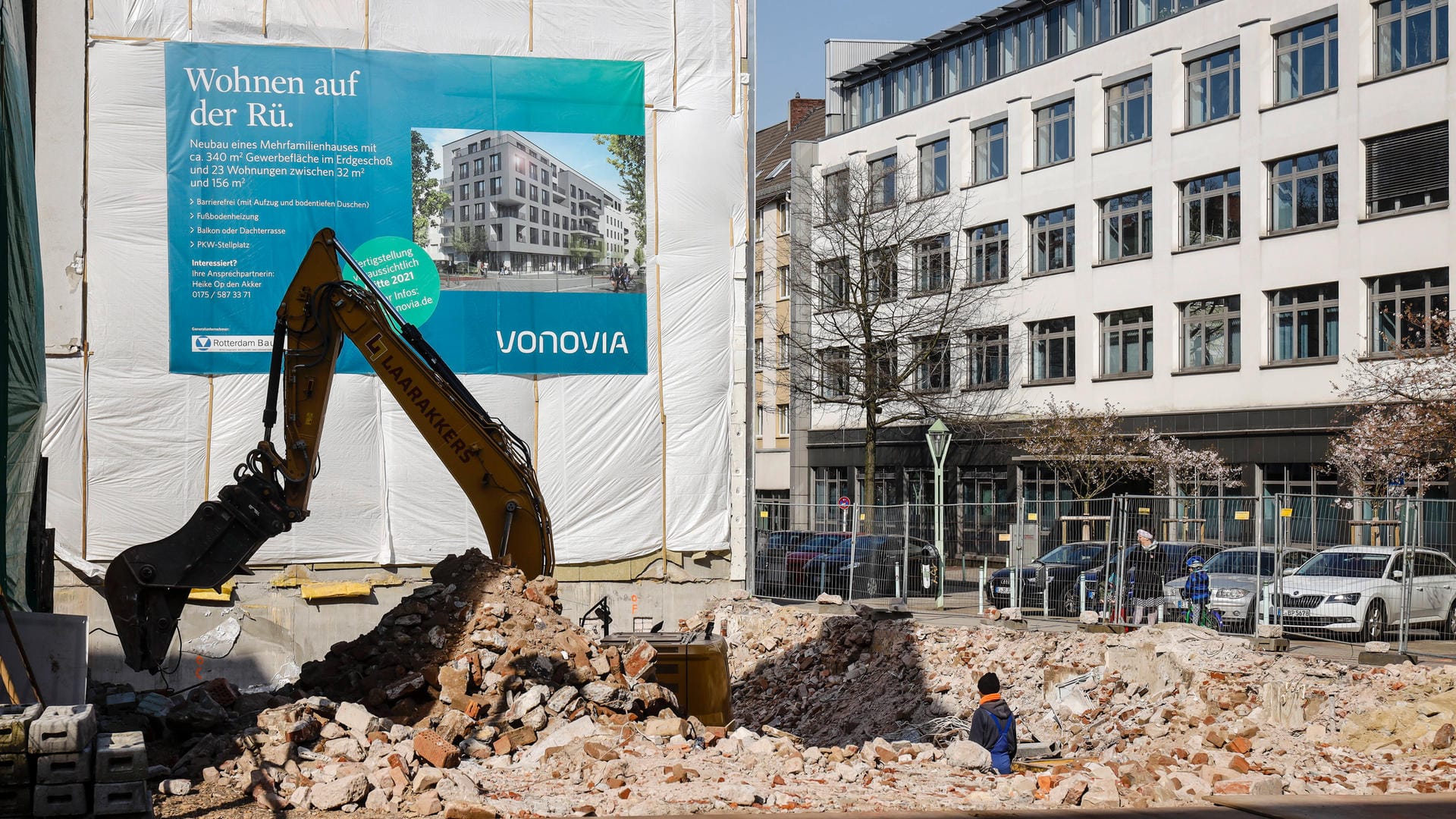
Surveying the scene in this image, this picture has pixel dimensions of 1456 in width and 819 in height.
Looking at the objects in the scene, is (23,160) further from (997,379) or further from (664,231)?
(997,379)

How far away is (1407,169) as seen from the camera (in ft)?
94.4

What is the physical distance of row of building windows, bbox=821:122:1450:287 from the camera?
28.7 meters

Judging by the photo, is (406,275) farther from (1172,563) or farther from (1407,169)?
(1407,169)

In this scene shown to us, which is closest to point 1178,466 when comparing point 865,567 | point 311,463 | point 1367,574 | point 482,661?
point 865,567

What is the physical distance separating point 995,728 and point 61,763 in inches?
270

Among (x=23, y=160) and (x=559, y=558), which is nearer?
(x=23, y=160)

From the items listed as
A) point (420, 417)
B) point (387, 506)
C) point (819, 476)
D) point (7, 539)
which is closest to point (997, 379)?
point (819, 476)

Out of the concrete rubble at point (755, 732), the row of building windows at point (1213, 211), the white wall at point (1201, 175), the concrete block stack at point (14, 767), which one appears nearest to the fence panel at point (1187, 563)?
the concrete rubble at point (755, 732)

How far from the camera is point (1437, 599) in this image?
15719mm

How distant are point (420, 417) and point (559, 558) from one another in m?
7.52

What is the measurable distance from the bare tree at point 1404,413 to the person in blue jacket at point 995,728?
15891mm

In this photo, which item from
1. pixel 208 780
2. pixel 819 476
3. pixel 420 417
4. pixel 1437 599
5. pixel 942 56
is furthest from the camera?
pixel 819 476

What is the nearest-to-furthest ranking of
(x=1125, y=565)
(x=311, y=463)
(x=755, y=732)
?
1. (x=311, y=463)
2. (x=755, y=732)
3. (x=1125, y=565)

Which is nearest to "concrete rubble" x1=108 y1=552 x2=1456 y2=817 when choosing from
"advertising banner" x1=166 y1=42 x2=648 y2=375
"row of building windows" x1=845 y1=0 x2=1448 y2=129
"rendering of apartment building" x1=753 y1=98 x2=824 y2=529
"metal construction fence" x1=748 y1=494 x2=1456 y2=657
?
"metal construction fence" x1=748 y1=494 x2=1456 y2=657
